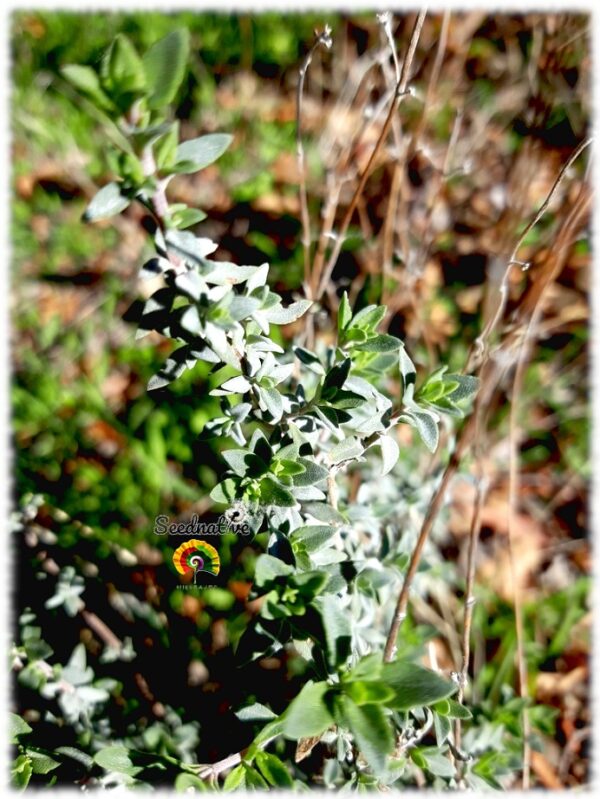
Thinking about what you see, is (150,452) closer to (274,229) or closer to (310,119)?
(274,229)

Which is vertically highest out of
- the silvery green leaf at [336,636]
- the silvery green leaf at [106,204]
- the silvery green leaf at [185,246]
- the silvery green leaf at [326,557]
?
the silvery green leaf at [106,204]

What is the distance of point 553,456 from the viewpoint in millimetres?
1946

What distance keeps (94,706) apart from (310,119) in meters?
1.93

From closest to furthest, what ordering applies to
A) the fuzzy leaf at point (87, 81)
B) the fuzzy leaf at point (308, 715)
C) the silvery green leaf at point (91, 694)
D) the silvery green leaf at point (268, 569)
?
1. the fuzzy leaf at point (87, 81)
2. the fuzzy leaf at point (308, 715)
3. the silvery green leaf at point (268, 569)
4. the silvery green leaf at point (91, 694)

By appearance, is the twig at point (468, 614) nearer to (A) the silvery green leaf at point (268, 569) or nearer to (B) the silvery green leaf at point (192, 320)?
(A) the silvery green leaf at point (268, 569)

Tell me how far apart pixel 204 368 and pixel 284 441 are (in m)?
0.91

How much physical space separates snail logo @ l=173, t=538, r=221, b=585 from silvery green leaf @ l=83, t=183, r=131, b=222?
0.75 metres

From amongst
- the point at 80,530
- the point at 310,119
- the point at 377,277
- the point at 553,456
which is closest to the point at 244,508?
the point at 80,530

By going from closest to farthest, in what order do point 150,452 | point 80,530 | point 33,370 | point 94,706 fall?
point 94,706, point 80,530, point 150,452, point 33,370

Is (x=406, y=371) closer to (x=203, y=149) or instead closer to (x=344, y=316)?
(x=344, y=316)

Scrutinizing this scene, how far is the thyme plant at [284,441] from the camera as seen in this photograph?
2.14ft

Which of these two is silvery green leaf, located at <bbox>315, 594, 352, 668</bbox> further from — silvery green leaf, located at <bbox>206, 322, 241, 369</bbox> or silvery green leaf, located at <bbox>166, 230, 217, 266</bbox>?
silvery green leaf, located at <bbox>166, 230, 217, 266</bbox>

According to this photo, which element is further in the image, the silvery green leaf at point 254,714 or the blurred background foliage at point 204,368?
the blurred background foliage at point 204,368

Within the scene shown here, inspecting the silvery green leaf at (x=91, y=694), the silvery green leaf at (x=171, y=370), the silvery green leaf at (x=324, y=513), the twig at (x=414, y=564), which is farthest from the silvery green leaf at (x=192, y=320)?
the silvery green leaf at (x=91, y=694)
